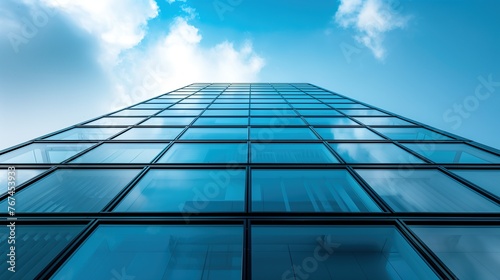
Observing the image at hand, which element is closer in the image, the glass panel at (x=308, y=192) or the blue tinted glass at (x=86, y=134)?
the glass panel at (x=308, y=192)

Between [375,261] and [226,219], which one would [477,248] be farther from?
[226,219]

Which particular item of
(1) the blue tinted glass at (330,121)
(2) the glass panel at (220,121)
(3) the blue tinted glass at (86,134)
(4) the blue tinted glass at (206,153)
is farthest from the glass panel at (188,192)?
(1) the blue tinted glass at (330,121)

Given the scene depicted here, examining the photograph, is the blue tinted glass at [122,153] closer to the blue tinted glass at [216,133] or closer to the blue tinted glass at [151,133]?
the blue tinted glass at [151,133]

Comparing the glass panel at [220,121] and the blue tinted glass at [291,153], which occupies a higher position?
the glass panel at [220,121]

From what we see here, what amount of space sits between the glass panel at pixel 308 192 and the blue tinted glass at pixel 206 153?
3.00ft

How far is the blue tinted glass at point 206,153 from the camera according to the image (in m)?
5.83

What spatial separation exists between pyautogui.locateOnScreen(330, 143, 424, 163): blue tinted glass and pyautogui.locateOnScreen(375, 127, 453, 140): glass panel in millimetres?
983

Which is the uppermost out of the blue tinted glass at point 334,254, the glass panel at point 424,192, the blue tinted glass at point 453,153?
the blue tinted glass at point 453,153

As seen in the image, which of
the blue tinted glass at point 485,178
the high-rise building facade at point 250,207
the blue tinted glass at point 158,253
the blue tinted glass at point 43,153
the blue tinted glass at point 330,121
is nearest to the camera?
the blue tinted glass at point 158,253

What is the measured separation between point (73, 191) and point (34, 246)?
129 cm

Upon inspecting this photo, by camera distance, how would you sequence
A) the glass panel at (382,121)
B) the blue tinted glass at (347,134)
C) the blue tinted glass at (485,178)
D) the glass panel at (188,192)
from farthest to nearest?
the glass panel at (382,121) < the blue tinted glass at (347,134) < the blue tinted glass at (485,178) < the glass panel at (188,192)


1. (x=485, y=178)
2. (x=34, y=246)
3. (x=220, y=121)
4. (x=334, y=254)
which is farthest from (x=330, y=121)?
(x=34, y=246)

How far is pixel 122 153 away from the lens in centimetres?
629

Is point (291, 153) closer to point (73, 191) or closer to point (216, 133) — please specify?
point (216, 133)
